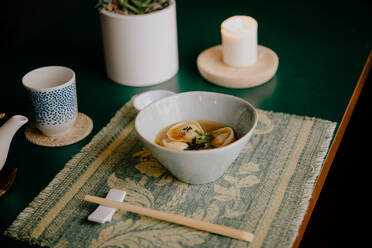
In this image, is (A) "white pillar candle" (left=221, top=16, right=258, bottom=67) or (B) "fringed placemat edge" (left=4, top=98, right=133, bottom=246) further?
(A) "white pillar candle" (left=221, top=16, right=258, bottom=67)

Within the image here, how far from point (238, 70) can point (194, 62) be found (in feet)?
0.50

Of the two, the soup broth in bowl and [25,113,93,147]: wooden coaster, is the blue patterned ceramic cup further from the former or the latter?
the soup broth in bowl

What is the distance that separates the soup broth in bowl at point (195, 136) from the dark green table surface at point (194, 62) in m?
0.21

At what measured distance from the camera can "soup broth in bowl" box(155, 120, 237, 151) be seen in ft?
2.46

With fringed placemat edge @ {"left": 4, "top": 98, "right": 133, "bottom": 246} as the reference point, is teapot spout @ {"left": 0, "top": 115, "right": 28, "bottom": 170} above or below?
above

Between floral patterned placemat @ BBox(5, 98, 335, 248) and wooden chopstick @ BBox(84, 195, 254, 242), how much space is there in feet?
0.03

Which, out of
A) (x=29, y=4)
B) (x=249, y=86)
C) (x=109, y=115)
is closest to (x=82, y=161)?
(x=109, y=115)

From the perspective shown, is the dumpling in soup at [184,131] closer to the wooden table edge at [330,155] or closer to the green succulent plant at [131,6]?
the wooden table edge at [330,155]

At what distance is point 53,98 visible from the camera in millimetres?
845

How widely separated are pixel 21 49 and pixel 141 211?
2.64 ft

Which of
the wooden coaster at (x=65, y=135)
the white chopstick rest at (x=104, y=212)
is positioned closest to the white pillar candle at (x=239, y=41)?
the wooden coaster at (x=65, y=135)

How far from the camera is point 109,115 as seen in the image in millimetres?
991

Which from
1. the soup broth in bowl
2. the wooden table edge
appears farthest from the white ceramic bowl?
the wooden table edge

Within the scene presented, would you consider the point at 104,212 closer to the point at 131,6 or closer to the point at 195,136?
the point at 195,136
